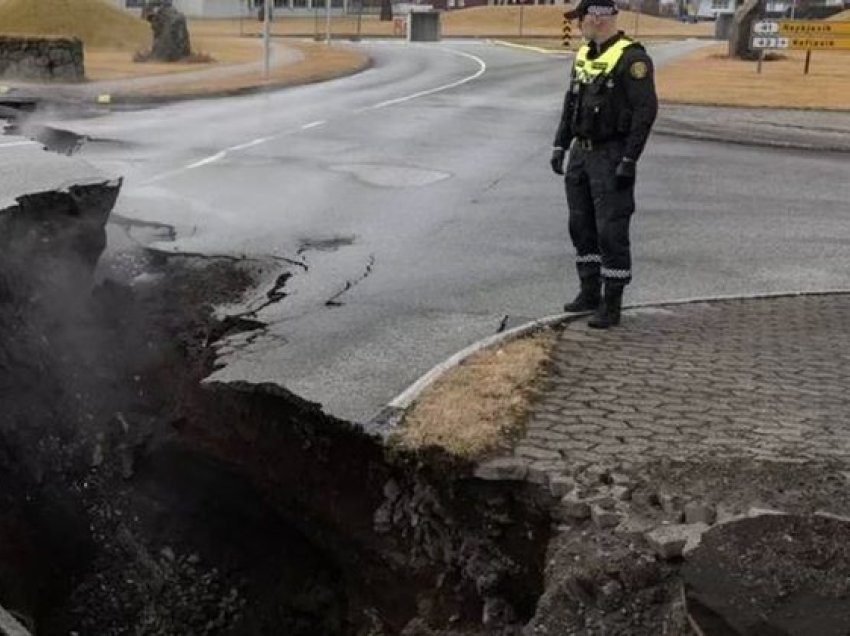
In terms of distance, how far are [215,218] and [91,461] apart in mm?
3951

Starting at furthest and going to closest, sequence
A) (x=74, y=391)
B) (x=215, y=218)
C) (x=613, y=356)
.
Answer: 1. (x=215, y=218)
2. (x=74, y=391)
3. (x=613, y=356)

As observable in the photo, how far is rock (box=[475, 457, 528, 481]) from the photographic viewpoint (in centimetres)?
461

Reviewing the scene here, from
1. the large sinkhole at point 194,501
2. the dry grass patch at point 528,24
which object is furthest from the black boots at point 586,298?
the dry grass patch at point 528,24

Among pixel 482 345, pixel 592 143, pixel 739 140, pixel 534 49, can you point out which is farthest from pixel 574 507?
pixel 534 49

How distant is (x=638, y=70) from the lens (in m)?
6.22

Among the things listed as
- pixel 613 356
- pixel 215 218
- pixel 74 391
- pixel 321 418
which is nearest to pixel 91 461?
pixel 74 391

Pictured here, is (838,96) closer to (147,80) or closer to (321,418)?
(147,80)

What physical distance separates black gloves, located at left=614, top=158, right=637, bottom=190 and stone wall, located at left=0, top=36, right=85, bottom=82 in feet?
65.9

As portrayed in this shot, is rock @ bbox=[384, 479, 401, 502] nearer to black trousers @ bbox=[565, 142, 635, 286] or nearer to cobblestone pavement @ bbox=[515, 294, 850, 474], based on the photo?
cobblestone pavement @ bbox=[515, 294, 850, 474]

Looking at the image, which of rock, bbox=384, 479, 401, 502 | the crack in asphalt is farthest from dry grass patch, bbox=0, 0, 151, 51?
rock, bbox=384, 479, 401, 502

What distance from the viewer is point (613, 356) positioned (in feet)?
20.4

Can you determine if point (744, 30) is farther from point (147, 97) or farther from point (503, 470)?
point (503, 470)

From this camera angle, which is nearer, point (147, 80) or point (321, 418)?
point (321, 418)

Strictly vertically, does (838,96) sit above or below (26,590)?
above
